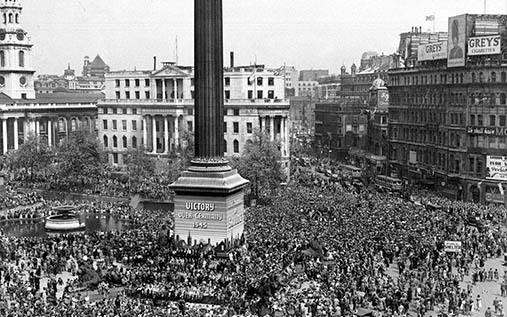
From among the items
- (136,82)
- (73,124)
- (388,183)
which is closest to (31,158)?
(136,82)

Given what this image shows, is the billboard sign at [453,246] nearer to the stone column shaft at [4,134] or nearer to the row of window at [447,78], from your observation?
the row of window at [447,78]

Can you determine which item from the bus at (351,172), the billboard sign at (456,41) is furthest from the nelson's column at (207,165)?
the bus at (351,172)

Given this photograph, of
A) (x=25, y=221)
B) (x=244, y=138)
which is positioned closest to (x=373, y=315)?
(x=25, y=221)

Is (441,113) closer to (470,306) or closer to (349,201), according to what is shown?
(349,201)

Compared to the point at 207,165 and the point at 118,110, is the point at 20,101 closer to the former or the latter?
the point at 118,110

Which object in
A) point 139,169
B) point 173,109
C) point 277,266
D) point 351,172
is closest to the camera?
point 277,266
